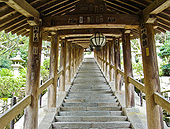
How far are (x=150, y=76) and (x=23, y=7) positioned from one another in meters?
3.39

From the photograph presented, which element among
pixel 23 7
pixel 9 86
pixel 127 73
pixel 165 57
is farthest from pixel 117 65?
pixel 165 57

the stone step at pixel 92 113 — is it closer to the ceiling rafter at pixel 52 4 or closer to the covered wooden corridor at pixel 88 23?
the covered wooden corridor at pixel 88 23

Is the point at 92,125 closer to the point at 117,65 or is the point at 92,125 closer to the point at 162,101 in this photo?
the point at 162,101

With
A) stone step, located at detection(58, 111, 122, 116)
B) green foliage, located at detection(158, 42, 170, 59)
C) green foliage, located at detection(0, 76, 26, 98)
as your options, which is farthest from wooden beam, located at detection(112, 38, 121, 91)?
green foliage, located at detection(158, 42, 170, 59)

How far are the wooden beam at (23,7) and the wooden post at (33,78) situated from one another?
38 centimetres

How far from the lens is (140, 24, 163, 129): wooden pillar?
9.32 ft

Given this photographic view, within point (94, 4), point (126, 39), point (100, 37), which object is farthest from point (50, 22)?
point (126, 39)

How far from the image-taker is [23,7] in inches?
105

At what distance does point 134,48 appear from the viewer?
52.9 ft

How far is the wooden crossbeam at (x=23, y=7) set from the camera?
7.95 ft

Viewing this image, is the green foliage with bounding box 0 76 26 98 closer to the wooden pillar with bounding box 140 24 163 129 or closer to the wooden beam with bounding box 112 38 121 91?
Result: the wooden beam with bounding box 112 38 121 91

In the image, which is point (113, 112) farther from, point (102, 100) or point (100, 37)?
point (100, 37)

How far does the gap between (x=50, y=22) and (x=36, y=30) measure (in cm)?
49

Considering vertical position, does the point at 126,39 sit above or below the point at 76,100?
above
